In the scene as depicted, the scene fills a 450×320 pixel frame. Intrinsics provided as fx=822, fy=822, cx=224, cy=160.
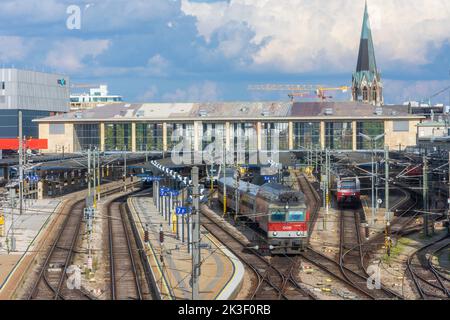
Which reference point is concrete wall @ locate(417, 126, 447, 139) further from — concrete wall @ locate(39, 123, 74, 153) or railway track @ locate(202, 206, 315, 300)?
railway track @ locate(202, 206, 315, 300)

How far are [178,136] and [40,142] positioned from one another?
22803 mm

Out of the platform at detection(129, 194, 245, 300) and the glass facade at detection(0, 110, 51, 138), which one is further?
the glass facade at detection(0, 110, 51, 138)

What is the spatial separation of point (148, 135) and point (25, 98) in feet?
128

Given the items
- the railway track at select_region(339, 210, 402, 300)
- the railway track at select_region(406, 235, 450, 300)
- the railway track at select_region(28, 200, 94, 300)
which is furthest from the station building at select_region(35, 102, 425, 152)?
the railway track at select_region(406, 235, 450, 300)

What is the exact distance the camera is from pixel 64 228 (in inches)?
2138

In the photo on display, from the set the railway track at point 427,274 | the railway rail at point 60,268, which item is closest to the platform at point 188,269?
the railway rail at point 60,268

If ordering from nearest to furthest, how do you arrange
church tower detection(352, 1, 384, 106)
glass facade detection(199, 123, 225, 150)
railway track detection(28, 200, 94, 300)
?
railway track detection(28, 200, 94, 300) → glass facade detection(199, 123, 225, 150) → church tower detection(352, 1, 384, 106)

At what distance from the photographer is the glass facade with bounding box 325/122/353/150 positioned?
424 feet

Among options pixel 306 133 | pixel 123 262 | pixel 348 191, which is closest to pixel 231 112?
pixel 306 133

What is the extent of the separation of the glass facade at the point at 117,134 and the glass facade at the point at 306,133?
27.3 metres

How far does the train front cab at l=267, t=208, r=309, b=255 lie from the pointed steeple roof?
147113 mm

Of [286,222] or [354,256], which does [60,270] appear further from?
[354,256]

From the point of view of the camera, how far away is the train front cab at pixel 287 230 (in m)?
39.9

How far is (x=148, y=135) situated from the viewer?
439 ft
